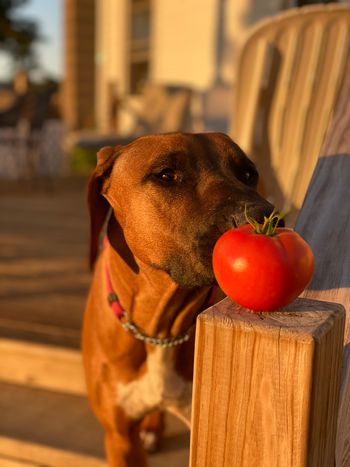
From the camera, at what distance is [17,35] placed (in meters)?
22.2

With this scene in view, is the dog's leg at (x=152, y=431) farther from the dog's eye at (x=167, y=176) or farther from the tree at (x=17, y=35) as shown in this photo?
the tree at (x=17, y=35)

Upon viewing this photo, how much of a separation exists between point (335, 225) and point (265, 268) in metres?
0.63

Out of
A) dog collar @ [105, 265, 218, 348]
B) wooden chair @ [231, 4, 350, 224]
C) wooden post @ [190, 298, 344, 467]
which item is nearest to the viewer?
wooden post @ [190, 298, 344, 467]

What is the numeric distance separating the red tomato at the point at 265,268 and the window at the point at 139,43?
33.1 ft

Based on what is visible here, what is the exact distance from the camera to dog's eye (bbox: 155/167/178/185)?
6.46 feet

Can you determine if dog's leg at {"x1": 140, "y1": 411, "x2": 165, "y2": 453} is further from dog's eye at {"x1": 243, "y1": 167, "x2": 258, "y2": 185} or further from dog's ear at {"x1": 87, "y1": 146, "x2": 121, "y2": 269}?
dog's eye at {"x1": 243, "y1": 167, "x2": 258, "y2": 185}

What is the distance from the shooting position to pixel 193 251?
1.77 metres

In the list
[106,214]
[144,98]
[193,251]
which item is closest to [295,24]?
[106,214]

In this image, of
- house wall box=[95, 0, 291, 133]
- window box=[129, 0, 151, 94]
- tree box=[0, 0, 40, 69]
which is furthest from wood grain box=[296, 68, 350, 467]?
tree box=[0, 0, 40, 69]

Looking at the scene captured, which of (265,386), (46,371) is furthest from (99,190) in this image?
(46,371)

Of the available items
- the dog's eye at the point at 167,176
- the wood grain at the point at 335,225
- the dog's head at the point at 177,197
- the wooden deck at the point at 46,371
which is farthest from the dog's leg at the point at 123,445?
the wood grain at the point at 335,225

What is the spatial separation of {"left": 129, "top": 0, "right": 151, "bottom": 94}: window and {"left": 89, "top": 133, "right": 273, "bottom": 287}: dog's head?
908 centimetres

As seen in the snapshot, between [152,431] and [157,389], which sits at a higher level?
[157,389]

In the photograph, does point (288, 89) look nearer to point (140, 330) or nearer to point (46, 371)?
point (140, 330)
